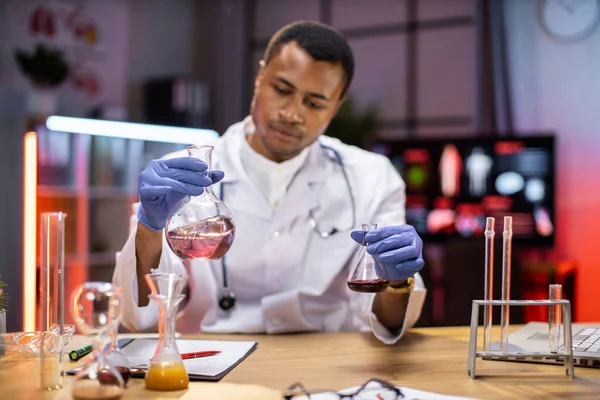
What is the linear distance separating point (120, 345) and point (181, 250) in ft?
1.11

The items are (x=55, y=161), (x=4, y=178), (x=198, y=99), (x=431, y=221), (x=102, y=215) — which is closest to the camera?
(x=4, y=178)

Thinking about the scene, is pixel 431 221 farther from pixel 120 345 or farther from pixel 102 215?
pixel 120 345

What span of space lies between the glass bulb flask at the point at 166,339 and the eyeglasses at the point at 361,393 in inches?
7.8

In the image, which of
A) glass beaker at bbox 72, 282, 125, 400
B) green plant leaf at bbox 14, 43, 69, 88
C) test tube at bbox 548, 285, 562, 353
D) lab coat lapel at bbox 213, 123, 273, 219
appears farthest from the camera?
green plant leaf at bbox 14, 43, 69, 88

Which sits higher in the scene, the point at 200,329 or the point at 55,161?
the point at 55,161

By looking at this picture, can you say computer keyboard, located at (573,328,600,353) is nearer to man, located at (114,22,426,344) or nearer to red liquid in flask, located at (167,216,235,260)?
man, located at (114,22,426,344)

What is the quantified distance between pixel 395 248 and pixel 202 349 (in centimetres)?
49

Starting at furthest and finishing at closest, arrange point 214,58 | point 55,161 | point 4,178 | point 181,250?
point 214,58 → point 55,161 → point 4,178 → point 181,250

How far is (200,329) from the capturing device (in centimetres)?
196

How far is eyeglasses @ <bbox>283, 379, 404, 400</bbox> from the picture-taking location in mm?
1103

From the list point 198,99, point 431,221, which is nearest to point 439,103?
point 431,221

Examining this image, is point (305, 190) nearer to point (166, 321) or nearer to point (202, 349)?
point (202, 349)

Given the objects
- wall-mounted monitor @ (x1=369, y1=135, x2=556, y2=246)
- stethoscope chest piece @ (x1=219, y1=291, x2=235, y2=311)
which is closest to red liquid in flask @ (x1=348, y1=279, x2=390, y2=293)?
stethoscope chest piece @ (x1=219, y1=291, x2=235, y2=311)

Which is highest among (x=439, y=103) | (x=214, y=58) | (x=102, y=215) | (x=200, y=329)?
(x=214, y=58)
